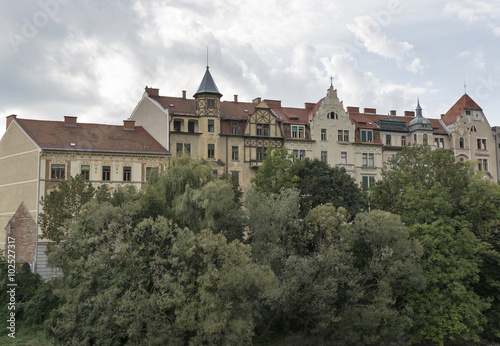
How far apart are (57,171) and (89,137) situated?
4552 millimetres

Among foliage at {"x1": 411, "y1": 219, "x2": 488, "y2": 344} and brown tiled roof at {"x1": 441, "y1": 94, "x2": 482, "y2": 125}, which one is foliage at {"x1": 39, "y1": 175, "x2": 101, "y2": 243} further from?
brown tiled roof at {"x1": 441, "y1": 94, "x2": 482, "y2": 125}

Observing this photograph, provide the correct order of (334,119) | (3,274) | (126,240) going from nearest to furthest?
(126,240) < (3,274) < (334,119)

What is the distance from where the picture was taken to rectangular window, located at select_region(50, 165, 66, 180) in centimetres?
4650

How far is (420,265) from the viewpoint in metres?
34.6

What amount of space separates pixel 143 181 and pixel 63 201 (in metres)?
12.4

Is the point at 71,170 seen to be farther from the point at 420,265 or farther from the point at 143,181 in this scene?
the point at 420,265

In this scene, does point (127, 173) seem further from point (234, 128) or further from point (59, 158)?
point (234, 128)

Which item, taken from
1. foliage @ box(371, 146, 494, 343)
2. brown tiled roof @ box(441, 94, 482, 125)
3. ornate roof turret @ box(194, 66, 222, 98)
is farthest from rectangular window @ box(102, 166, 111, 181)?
brown tiled roof @ box(441, 94, 482, 125)

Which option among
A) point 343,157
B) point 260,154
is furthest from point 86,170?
point 343,157

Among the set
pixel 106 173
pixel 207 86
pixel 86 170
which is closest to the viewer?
pixel 86 170

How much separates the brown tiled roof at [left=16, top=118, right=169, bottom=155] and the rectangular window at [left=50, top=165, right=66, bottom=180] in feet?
5.45

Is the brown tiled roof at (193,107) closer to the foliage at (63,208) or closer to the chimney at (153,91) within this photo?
the chimney at (153,91)

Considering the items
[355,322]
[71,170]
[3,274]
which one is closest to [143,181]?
[71,170]

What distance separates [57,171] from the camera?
46.8m
